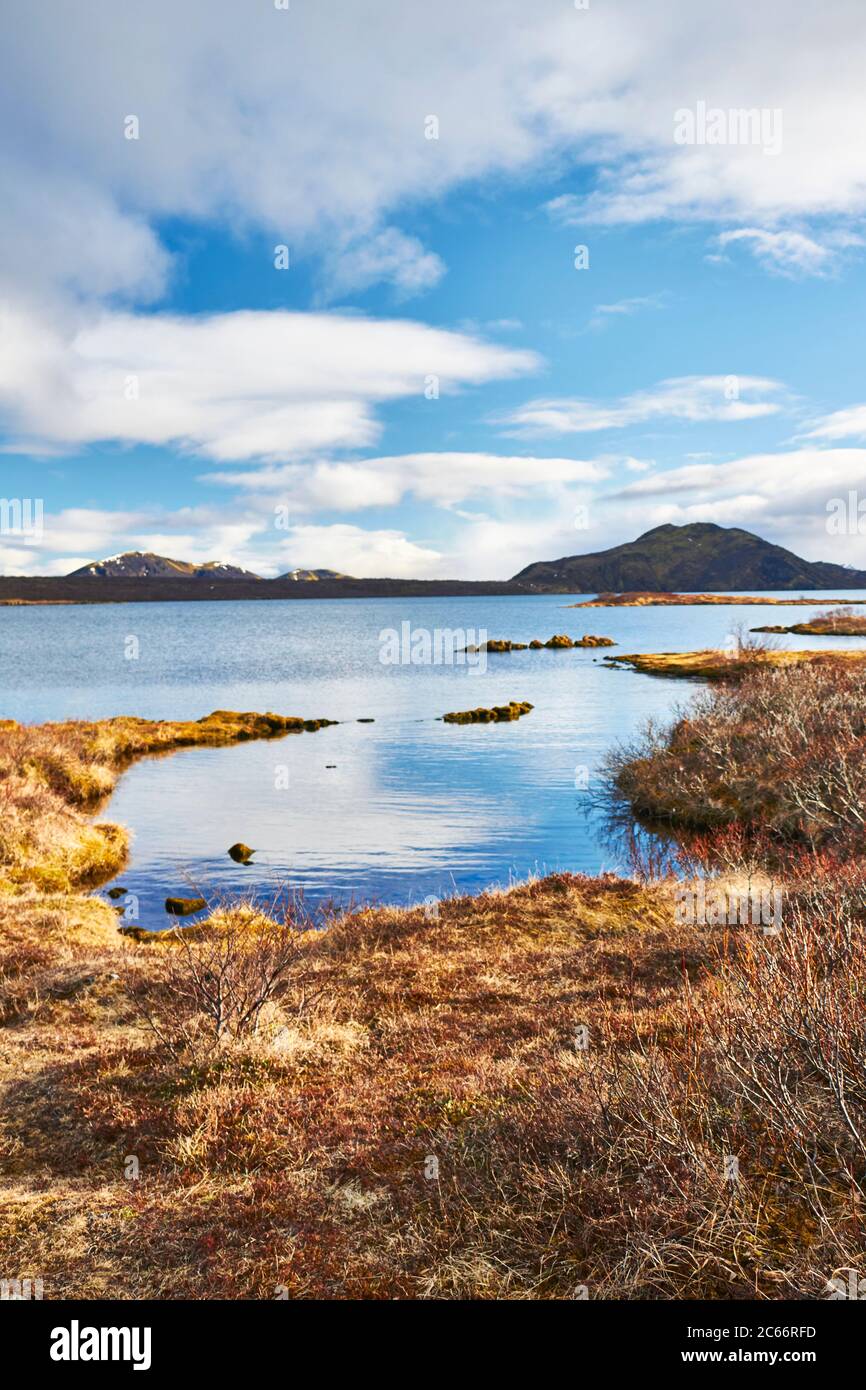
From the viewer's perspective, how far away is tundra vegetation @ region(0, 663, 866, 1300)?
21.1 ft

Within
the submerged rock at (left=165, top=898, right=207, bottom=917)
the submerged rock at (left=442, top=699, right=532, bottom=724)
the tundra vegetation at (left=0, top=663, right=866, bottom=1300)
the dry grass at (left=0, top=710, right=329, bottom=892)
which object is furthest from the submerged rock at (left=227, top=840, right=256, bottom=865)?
the submerged rock at (left=442, top=699, right=532, bottom=724)

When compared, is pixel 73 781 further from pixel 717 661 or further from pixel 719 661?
pixel 717 661

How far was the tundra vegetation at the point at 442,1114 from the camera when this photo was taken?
6.42 meters

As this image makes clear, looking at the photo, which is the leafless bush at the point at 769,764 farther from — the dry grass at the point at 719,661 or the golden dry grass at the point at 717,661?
the golden dry grass at the point at 717,661

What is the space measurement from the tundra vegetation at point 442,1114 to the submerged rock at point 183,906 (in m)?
6.49

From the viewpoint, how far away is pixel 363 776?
43.8 m

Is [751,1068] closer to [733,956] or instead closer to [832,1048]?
[832,1048]

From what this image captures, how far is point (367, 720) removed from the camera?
6341 centimetres

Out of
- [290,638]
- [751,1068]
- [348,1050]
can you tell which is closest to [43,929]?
[348,1050]

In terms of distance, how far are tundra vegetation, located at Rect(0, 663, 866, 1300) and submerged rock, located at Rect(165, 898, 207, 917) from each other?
649cm

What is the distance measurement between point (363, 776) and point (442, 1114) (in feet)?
114

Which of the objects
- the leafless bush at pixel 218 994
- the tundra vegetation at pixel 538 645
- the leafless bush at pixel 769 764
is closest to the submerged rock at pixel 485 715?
the leafless bush at pixel 769 764

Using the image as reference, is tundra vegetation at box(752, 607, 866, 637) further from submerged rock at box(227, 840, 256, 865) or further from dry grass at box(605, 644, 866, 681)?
submerged rock at box(227, 840, 256, 865)

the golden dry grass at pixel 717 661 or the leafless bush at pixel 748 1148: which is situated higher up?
the golden dry grass at pixel 717 661
